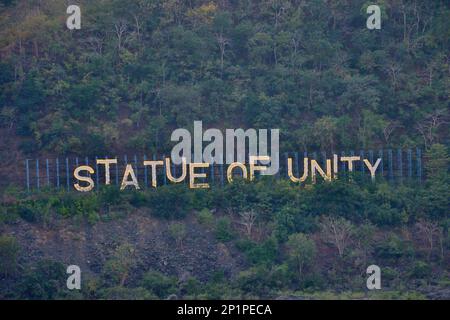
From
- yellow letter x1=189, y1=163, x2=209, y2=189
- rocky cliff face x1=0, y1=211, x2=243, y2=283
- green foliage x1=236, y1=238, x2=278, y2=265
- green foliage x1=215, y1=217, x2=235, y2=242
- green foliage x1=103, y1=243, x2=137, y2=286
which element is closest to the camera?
green foliage x1=103, y1=243, x2=137, y2=286

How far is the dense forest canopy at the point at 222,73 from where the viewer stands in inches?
1640

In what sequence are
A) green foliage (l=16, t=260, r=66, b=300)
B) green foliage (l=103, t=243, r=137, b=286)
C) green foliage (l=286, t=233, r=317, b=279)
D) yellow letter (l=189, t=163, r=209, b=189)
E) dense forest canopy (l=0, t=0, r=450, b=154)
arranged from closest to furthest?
green foliage (l=16, t=260, r=66, b=300) < green foliage (l=103, t=243, r=137, b=286) < green foliage (l=286, t=233, r=317, b=279) < yellow letter (l=189, t=163, r=209, b=189) < dense forest canopy (l=0, t=0, r=450, b=154)

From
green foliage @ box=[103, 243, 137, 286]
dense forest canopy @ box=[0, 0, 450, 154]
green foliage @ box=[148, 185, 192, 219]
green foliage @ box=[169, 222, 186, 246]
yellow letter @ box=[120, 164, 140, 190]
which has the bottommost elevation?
green foliage @ box=[103, 243, 137, 286]

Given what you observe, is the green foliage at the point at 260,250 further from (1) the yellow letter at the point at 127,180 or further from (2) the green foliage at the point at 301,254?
(1) the yellow letter at the point at 127,180

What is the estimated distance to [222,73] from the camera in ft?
146

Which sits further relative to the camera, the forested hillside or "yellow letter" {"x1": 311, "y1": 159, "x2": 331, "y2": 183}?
"yellow letter" {"x1": 311, "y1": 159, "x2": 331, "y2": 183}

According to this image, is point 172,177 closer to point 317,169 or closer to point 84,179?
point 84,179

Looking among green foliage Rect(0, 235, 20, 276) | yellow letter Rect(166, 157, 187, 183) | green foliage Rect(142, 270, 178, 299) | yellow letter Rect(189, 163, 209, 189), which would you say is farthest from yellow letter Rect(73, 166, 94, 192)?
green foliage Rect(142, 270, 178, 299)

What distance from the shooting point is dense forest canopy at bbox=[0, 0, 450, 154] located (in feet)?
137

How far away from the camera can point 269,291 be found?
1308 inches

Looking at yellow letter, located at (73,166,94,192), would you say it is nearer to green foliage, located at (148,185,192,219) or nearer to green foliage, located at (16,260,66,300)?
green foliage, located at (148,185,192,219)

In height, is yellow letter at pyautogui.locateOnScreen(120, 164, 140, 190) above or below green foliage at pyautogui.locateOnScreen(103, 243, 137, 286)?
above
